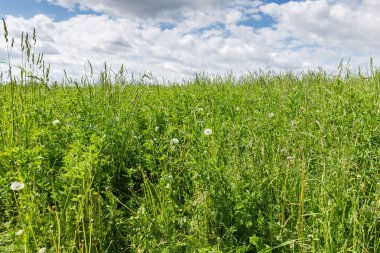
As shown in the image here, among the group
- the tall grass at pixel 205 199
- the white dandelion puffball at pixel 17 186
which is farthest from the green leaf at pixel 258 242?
the white dandelion puffball at pixel 17 186

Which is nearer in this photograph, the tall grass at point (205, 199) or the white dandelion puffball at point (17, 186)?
the tall grass at point (205, 199)

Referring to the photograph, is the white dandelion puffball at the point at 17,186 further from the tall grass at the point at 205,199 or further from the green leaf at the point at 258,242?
the green leaf at the point at 258,242

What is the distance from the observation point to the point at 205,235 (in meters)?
1.92

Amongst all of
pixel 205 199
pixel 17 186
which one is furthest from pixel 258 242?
pixel 17 186

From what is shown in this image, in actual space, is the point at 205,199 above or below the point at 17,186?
below

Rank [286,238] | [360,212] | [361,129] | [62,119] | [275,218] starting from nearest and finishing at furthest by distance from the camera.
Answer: [360,212] → [286,238] → [275,218] → [361,129] → [62,119]

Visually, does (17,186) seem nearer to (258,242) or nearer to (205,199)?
(205,199)

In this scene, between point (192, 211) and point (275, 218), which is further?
point (192, 211)

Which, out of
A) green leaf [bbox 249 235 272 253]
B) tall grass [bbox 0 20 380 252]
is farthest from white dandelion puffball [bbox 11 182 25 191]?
green leaf [bbox 249 235 272 253]

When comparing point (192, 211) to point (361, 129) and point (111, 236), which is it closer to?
point (111, 236)

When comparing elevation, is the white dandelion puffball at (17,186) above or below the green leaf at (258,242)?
above

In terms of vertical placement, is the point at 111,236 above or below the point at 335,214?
below

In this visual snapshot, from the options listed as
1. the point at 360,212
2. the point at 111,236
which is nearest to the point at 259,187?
the point at 360,212

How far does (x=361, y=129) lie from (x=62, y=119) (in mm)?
2588
